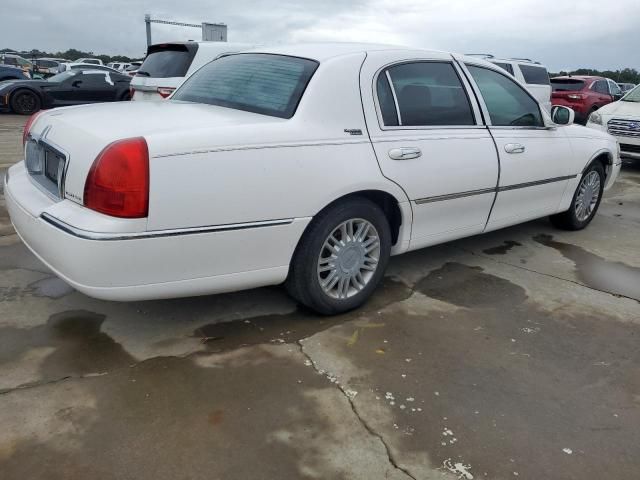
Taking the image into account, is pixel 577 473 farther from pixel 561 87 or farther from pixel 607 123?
pixel 561 87

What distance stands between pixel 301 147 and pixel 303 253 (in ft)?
1.89

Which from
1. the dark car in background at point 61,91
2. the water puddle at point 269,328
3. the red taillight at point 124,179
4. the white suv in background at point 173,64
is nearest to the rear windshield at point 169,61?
the white suv in background at point 173,64

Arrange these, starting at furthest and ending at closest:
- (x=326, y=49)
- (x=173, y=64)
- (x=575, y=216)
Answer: (x=173, y=64)
(x=575, y=216)
(x=326, y=49)

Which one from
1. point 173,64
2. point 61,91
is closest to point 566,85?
point 173,64

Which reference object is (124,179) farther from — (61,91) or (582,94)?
(582,94)

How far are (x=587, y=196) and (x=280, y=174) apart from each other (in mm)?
3787

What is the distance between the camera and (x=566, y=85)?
49.5ft

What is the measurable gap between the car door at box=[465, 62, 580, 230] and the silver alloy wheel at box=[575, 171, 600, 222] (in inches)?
21.9

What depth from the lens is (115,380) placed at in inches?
103

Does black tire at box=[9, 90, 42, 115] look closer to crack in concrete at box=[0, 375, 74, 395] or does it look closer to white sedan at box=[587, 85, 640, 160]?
white sedan at box=[587, 85, 640, 160]

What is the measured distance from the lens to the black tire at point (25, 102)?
13.8 meters

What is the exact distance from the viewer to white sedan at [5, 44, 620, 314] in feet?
8.20

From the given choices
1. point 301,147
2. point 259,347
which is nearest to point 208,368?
point 259,347

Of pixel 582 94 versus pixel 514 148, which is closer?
pixel 514 148
